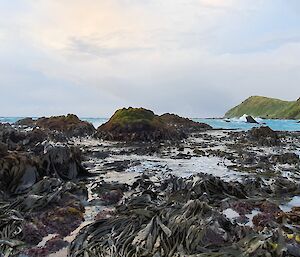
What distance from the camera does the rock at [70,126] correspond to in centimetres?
2751

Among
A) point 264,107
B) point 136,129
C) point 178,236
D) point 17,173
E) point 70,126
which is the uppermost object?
point 264,107

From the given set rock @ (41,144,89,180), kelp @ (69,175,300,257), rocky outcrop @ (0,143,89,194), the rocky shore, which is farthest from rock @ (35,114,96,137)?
kelp @ (69,175,300,257)

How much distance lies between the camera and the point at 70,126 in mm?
29219

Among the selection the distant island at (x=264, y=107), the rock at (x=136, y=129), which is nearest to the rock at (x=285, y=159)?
the rock at (x=136, y=129)

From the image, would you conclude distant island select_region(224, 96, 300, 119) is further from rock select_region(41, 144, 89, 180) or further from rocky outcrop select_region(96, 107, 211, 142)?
rock select_region(41, 144, 89, 180)

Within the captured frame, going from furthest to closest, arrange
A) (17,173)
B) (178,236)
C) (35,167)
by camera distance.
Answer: (35,167) → (17,173) → (178,236)

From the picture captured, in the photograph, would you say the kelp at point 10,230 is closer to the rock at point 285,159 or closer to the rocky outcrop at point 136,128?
the rock at point 285,159

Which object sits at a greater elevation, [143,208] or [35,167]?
[35,167]

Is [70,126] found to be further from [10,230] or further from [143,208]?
[10,230]

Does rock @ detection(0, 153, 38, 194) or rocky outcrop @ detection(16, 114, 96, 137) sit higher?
rocky outcrop @ detection(16, 114, 96, 137)

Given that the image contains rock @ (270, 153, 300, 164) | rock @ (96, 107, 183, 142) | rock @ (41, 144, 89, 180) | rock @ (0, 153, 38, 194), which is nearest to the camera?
rock @ (0, 153, 38, 194)

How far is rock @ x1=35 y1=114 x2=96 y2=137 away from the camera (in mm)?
27511

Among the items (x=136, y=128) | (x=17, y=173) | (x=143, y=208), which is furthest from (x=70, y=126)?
(x=143, y=208)

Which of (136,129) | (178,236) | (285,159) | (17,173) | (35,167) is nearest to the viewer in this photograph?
(178,236)
